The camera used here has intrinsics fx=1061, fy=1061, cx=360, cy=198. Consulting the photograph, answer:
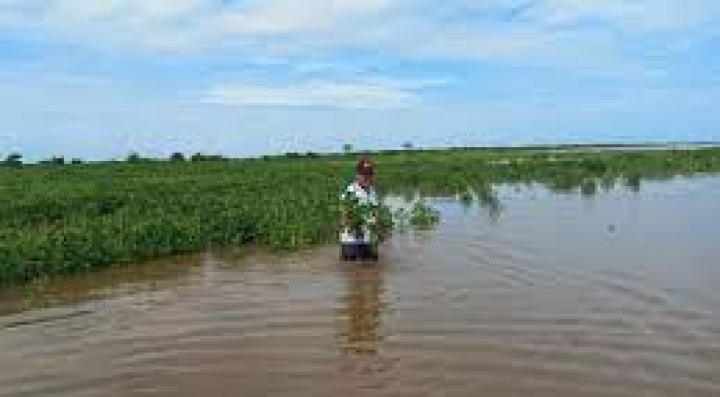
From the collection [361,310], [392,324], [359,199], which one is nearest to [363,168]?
[359,199]

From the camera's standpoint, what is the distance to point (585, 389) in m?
8.44

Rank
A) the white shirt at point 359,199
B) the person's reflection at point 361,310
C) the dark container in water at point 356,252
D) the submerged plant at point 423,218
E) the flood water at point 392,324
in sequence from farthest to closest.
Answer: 1. the submerged plant at point 423,218
2. the dark container in water at point 356,252
3. the white shirt at point 359,199
4. the person's reflection at point 361,310
5. the flood water at point 392,324

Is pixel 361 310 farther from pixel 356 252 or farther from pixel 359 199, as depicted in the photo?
pixel 356 252

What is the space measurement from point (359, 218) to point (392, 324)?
433 cm

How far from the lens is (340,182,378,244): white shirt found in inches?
609

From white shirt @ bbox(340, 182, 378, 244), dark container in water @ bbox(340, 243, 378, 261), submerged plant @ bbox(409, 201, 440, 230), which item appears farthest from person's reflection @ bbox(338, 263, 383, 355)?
submerged plant @ bbox(409, 201, 440, 230)

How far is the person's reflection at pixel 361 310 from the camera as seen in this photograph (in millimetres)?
10414

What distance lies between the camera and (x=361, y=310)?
12328 mm

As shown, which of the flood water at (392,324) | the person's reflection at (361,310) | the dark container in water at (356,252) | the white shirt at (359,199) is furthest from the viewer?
the dark container in water at (356,252)

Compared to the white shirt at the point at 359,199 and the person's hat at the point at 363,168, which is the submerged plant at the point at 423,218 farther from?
the person's hat at the point at 363,168

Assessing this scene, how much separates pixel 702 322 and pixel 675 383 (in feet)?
8.12

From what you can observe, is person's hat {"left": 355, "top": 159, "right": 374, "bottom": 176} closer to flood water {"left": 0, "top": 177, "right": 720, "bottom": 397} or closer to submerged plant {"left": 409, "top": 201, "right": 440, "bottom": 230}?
flood water {"left": 0, "top": 177, "right": 720, "bottom": 397}

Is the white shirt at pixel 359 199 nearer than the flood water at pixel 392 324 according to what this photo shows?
No

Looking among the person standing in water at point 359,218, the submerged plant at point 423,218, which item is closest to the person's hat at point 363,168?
the person standing in water at point 359,218
